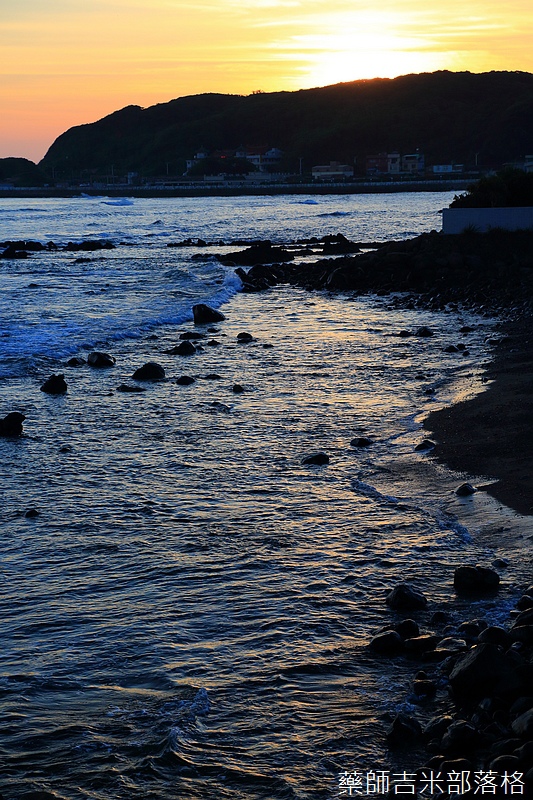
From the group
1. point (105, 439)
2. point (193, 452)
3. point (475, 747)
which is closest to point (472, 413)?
point (193, 452)

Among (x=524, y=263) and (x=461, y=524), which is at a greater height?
(x=524, y=263)

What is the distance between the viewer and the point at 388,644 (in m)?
6.27

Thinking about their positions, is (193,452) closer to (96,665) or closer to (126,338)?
(96,665)

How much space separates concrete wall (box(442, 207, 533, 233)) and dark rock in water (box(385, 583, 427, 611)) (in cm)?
2739

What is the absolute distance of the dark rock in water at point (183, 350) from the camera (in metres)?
19.8

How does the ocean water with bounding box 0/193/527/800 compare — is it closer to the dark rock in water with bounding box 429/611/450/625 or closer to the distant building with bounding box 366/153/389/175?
the dark rock in water with bounding box 429/611/450/625

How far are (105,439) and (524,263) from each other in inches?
780

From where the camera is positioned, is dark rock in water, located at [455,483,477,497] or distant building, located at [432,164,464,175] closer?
dark rock in water, located at [455,483,477,497]

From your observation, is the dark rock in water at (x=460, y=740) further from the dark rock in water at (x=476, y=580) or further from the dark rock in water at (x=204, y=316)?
the dark rock in water at (x=204, y=316)

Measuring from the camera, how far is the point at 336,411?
13703 mm

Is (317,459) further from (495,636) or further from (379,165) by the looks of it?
(379,165)

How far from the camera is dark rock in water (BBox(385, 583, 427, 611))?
690 cm

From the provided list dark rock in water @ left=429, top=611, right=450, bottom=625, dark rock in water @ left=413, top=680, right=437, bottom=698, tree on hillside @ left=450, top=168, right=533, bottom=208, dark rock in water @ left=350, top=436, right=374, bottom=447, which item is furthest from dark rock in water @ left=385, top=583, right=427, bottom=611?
tree on hillside @ left=450, top=168, right=533, bottom=208

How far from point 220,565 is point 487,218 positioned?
27331 millimetres
